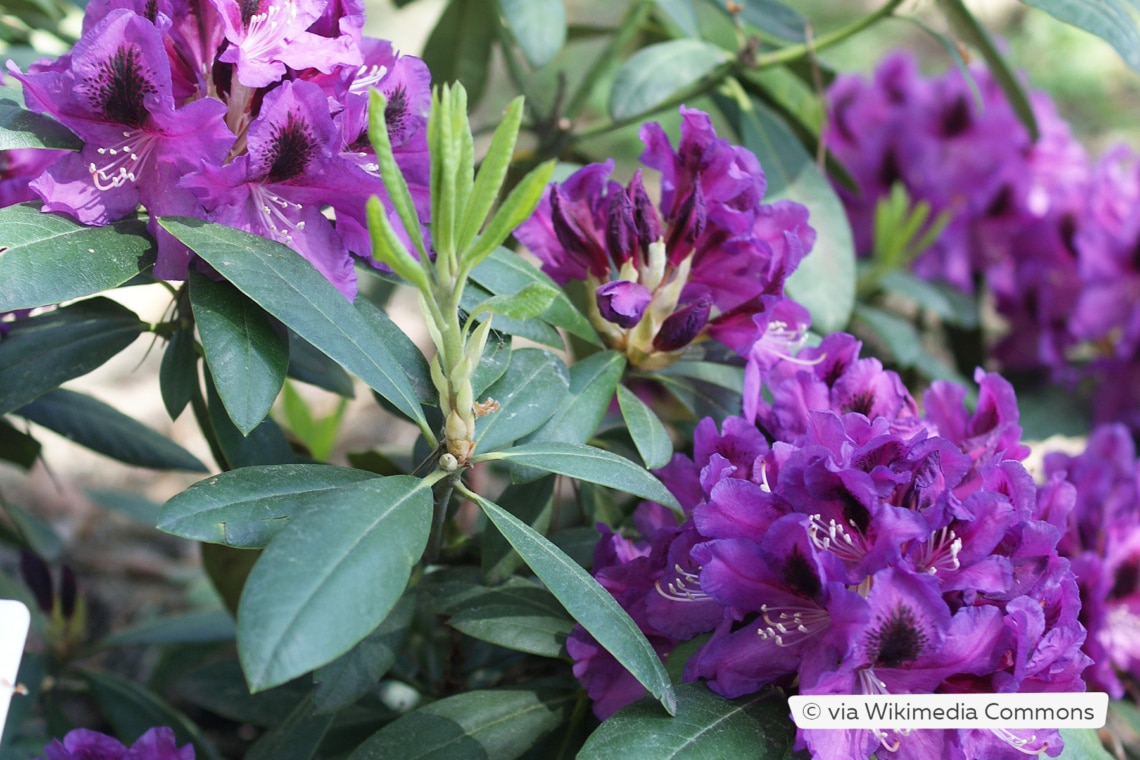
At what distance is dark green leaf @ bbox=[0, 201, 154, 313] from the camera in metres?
0.78

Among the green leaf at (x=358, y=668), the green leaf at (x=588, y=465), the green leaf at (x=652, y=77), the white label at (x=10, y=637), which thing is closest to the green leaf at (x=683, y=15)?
the green leaf at (x=652, y=77)

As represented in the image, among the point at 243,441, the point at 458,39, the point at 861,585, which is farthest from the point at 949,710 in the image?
the point at 458,39

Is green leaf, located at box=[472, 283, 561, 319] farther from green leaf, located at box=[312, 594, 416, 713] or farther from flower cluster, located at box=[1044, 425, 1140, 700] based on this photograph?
flower cluster, located at box=[1044, 425, 1140, 700]

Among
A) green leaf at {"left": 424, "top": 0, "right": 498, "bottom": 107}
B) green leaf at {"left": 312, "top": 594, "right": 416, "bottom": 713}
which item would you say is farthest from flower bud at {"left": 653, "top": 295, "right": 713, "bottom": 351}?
green leaf at {"left": 424, "top": 0, "right": 498, "bottom": 107}

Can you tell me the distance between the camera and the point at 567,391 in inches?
36.9

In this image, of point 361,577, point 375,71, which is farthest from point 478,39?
point 361,577

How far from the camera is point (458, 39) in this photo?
1.72 meters

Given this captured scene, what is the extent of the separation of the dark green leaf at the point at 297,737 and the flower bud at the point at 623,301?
46 cm

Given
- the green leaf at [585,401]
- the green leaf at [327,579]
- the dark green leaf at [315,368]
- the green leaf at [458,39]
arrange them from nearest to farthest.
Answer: the green leaf at [327,579] < the green leaf at [585,401] < the dark green leaf at [315,368] < the green leaf at [458,39]

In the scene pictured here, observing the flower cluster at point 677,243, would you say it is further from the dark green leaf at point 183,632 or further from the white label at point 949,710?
the dark green leaf at point 183,632

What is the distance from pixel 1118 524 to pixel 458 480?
2.66 ft

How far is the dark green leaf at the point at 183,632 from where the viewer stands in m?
1.46

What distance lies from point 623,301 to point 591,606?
29cm

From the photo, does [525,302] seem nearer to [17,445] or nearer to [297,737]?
[297,737]
